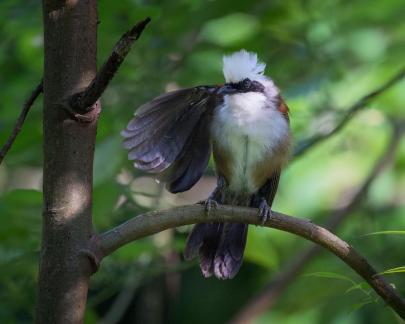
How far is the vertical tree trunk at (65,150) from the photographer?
153 centimetres

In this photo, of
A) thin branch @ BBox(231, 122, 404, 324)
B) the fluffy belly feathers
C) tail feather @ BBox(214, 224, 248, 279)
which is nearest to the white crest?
the fluffy belly feathers

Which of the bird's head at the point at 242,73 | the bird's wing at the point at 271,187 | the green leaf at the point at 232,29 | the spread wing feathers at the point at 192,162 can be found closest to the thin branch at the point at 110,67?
the spread wing feathers at the point at 192,162

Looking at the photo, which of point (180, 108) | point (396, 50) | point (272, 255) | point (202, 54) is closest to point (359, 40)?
point (396, 50)

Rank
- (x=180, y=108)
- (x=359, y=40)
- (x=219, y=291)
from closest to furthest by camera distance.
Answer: (x=180, y=108) → (x=359, y=40) → (x=219, y=291)

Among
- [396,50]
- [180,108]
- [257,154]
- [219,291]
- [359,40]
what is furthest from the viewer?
[219,291]

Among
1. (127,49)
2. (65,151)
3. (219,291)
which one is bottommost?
(219,291)

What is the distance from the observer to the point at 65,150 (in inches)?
60.8

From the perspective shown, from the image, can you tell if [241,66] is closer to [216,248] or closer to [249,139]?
[249,139]

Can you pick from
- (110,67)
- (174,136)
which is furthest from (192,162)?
(110,67)

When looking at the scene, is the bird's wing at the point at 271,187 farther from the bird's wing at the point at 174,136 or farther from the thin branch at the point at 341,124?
the bird's wing at the point at 174,136

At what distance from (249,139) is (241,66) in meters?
0.37

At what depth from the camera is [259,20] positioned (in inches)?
142

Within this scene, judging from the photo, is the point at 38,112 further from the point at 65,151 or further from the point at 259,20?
the point at 65,151

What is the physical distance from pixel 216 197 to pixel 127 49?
219cm
